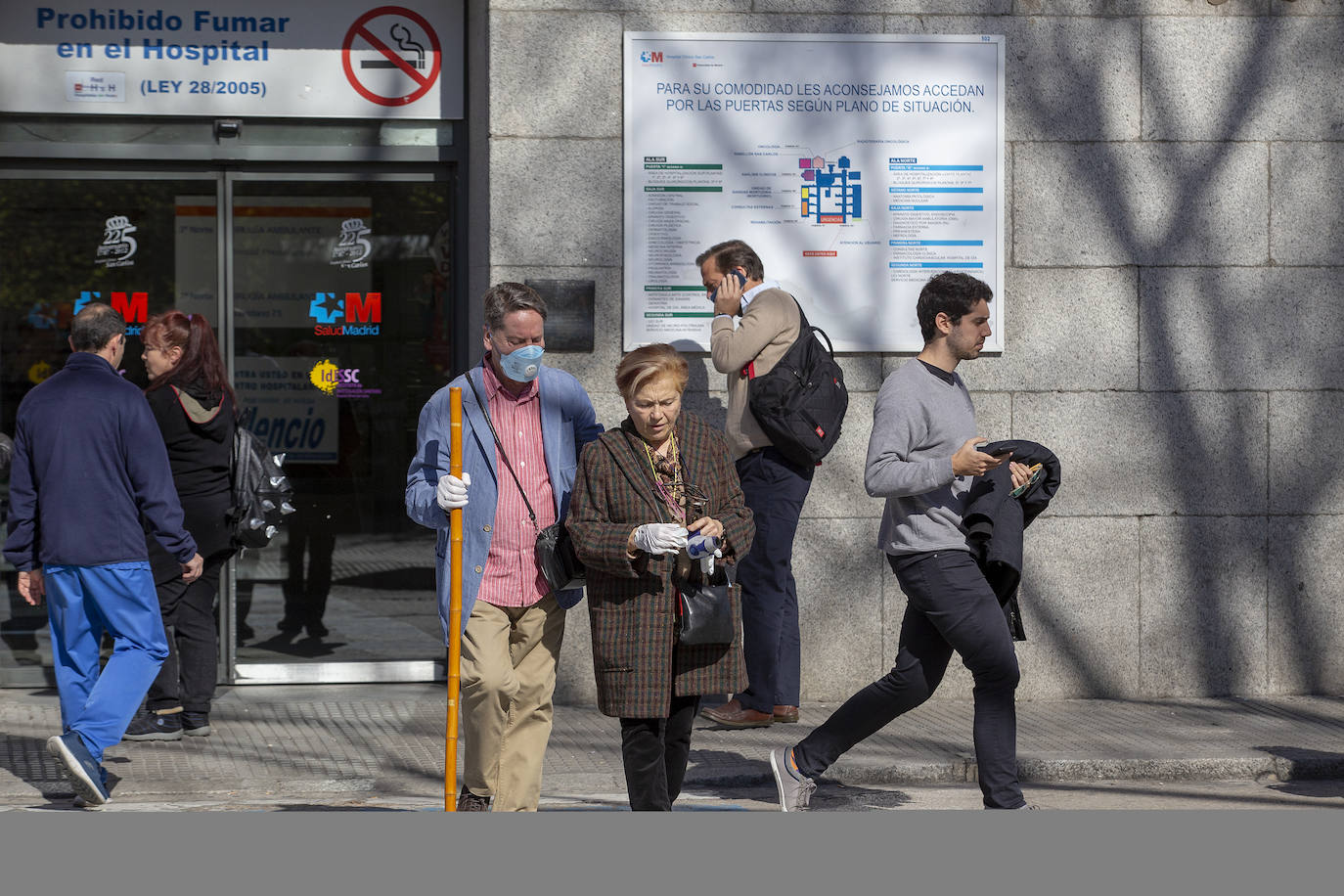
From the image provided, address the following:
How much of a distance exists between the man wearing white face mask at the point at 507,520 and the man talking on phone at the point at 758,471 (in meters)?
2.02

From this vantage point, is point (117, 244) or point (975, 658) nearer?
point (975, 658)

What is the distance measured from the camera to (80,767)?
18.8 feet

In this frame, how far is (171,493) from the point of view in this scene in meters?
6.17

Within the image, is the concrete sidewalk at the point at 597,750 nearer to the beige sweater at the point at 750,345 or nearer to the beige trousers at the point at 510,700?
the beige trousers at the point at 510,700

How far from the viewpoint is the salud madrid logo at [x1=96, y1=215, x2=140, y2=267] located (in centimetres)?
829

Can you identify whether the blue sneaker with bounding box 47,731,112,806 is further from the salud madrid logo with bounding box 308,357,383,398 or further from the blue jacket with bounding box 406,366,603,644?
the salud madrid logo with bounding box 308,357,383,398

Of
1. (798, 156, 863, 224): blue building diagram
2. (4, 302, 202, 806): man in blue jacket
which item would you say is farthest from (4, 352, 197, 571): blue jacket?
(798, 156, 863, 224): blue building diagram

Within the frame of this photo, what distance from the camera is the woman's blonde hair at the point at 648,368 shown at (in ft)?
15.5

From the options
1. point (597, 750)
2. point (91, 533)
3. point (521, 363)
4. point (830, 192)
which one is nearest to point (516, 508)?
point (521, 363)

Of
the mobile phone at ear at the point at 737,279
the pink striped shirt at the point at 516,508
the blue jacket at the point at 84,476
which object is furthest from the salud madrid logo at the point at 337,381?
the pink striped shirt at the point at 516,508

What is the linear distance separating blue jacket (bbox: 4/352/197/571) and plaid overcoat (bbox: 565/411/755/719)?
2.17 meters

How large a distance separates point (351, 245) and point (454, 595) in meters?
3.93

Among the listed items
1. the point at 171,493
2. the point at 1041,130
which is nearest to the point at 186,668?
the point at 171,493

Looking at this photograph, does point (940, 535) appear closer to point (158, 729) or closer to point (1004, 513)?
point (1004, 513)
